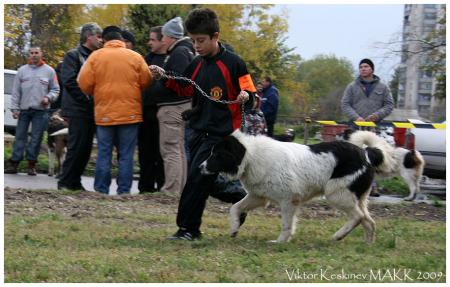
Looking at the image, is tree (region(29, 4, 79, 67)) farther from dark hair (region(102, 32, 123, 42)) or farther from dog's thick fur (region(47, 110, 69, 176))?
dark hair (region(102, 32, 123, 42))

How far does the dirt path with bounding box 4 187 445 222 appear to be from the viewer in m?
8.92

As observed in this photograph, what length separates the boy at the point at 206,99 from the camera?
7.24 m

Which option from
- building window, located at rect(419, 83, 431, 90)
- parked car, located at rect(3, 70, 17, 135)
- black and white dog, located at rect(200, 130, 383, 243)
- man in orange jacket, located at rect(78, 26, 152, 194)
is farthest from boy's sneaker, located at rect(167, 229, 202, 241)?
building window, located at rect(419, 83, 431, 90)

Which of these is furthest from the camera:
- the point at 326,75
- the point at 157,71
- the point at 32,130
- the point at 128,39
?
the point at 326,75

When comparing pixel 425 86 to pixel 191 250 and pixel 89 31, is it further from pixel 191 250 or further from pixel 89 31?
pixel 191 250

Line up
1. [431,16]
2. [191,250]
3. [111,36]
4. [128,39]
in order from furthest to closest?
[431,16] → [128,39] → [111,36] → [191,250]

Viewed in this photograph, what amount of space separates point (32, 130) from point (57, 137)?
1.37 feet

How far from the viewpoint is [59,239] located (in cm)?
718

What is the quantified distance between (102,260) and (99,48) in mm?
5247

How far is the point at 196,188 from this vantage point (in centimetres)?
738

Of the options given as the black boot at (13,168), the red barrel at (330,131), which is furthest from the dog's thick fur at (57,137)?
the red barrel at (330,131)

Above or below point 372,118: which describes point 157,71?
above

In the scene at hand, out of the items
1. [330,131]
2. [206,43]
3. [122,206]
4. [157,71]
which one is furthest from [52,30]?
[206,43]

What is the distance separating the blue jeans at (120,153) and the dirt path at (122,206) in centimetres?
55
